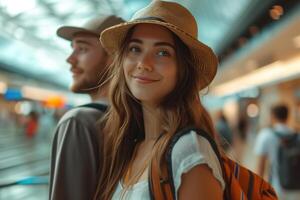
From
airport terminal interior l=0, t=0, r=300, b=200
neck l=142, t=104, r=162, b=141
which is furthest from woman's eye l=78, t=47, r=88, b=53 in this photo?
neck l=142, t=104, r=162, b=141

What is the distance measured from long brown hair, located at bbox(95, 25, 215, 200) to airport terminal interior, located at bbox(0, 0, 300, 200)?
0.64 ft

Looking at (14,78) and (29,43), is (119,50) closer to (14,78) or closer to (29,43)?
(29,43)

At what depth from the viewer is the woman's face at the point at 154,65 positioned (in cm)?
177

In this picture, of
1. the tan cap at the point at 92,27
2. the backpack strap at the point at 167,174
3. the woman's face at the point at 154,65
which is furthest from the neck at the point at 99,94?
the backpack strap at the point at 167,174

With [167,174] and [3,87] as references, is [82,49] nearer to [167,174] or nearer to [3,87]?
[167,174]

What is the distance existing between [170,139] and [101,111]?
64 cm

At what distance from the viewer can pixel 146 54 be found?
5.86 ft

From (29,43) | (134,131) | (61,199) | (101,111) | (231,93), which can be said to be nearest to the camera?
(61,199)

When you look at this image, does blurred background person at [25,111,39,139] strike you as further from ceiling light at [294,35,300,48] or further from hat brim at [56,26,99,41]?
hat brim at [56,26,99,41]

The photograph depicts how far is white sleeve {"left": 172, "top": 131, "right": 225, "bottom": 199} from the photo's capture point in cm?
154

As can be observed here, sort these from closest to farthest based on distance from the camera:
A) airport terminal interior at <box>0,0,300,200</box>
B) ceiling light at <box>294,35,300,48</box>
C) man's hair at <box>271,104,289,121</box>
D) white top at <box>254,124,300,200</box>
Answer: white top at <box>254,124,300,200</box> → man's hair at <box>271,104,289,121</box> → airport terminal interior at <box>0,0,300,200</box> → ceiling light at <box>294,35,300,48</box>

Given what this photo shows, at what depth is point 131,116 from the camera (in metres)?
2.05

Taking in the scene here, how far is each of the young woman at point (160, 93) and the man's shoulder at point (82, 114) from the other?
15 centimetres

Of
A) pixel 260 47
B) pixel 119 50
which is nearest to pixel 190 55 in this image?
pixel 119 50
